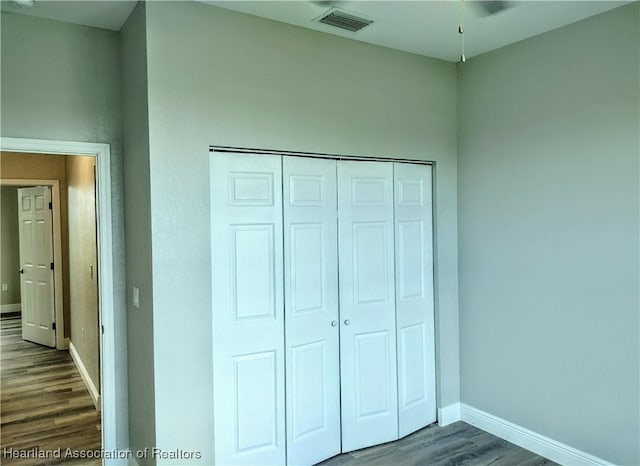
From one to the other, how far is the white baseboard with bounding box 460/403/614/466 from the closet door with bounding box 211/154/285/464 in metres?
1.59

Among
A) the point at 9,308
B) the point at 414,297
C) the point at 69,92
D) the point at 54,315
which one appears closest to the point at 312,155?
the point at 414,297

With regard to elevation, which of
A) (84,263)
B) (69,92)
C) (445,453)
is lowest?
(445,453)

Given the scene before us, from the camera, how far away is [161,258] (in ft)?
7.81

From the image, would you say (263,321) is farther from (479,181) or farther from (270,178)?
(479,181)

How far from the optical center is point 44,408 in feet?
13.1

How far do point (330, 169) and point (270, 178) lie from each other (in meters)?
0.45

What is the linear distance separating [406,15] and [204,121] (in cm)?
132

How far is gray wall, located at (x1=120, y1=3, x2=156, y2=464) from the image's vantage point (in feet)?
7.93

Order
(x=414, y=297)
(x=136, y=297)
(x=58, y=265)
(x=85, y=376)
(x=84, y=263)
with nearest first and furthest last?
1. (x=136, y=297)
2. (x=414, y=297)
3. (x=84, y=263)
4. (x=85, y=376)
5. (x=58, y=265)

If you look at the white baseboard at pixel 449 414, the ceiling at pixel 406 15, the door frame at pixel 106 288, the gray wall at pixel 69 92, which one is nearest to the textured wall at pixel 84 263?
the door frame at pixel 106 288

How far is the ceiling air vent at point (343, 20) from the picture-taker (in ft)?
8.57

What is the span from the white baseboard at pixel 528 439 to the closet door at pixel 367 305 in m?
0.68

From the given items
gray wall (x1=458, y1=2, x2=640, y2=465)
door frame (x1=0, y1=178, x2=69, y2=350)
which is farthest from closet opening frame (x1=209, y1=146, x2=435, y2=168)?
door frame (x1=0, y1=178, x2=69, y2=350)

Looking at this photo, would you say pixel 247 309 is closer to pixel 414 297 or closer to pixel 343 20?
pixel 414 297
